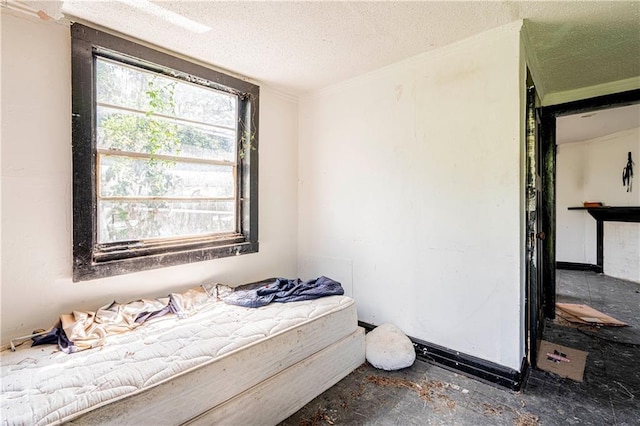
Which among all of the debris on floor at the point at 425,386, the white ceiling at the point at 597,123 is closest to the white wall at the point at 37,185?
the debris on floor at the point at 425,386

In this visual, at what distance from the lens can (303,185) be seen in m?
3.29

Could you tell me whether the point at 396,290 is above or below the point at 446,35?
below

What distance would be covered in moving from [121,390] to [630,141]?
24.1 feet

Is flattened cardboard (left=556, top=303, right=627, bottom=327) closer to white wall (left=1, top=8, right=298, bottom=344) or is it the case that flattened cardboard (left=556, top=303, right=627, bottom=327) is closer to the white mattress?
the white mattress

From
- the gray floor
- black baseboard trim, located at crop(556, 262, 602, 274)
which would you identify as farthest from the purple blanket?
black baseboard trim, located at crop(556, 262, 602, 274)

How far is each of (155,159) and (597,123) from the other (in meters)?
5.92

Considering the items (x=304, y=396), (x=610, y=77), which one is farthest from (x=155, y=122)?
(x=610, y=77)

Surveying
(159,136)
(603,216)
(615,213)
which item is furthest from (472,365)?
(603,216)

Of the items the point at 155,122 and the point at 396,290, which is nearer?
the point at 155,122

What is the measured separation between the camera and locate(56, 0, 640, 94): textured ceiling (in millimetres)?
1761

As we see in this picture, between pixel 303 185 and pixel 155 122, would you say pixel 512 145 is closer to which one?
pixel 303 185

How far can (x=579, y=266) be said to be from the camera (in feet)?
18.3

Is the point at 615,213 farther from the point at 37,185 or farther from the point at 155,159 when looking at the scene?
the point at 37,185

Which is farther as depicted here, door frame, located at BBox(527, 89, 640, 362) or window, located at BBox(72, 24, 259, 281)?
door frame, located at BBox(527, 89, 640, 362)
